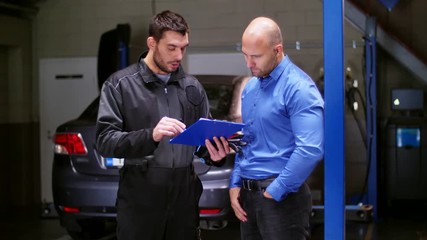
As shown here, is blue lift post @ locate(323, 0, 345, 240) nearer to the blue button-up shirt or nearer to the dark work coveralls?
the blue button-up shirt

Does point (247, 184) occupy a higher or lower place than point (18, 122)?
lower

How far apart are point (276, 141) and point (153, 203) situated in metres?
0.65

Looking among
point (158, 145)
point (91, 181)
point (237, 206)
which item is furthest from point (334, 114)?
point (91, 181)

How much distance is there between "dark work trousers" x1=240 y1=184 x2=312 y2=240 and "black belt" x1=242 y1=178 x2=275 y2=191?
2cm

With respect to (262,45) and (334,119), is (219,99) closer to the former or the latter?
(262,45)

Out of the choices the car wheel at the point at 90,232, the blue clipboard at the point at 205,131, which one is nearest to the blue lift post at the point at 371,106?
the car wheel at the point at 90,232

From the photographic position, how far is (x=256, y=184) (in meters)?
2.80

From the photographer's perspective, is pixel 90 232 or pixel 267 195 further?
pixel 90 232

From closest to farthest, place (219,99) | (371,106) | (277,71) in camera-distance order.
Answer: (277,71) → (219,99) → (371,106)

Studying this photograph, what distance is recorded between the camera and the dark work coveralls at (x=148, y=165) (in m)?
2.79

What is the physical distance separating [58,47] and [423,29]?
16.5 ft

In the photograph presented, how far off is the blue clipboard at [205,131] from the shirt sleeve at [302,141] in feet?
0.85

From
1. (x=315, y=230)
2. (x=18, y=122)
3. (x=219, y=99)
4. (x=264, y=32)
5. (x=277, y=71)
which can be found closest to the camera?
(x=264, y=32)

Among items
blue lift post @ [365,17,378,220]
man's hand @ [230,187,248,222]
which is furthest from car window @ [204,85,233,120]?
man's hand @ [230,187,248,222]
